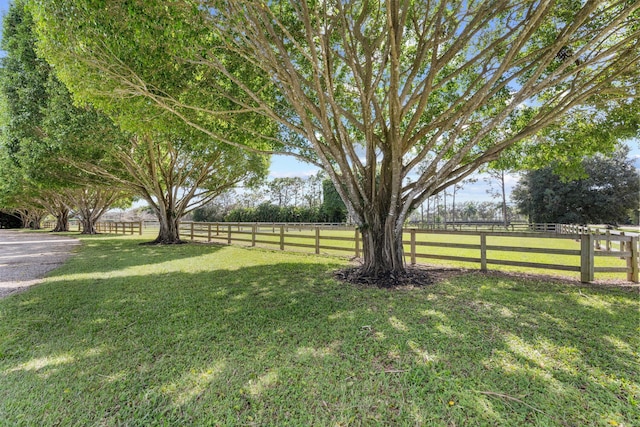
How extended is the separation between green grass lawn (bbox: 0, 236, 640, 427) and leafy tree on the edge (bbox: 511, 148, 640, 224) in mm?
27500

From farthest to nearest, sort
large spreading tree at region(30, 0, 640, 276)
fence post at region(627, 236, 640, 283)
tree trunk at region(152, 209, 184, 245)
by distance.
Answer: tree trunk at region(152, 209, 184, 245)
fence post at region(627, 236, 640, 283)
large spreading tree at region(30, 0, 640, 276)

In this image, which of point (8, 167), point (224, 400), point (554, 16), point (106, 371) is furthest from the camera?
point (8, 167)

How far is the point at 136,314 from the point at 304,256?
5.53 m

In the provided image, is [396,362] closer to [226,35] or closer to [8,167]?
[226,35]

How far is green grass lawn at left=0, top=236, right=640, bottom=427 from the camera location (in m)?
1.93

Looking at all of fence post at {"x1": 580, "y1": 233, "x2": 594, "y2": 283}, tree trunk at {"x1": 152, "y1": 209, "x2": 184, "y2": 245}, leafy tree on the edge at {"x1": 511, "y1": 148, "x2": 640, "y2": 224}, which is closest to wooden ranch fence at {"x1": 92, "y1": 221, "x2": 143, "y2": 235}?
tree trunk at {"x1": 152, "y1": 209, "x2": 184, "y2": 245}

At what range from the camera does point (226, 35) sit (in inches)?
185

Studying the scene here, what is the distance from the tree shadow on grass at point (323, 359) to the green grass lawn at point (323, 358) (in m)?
0.01

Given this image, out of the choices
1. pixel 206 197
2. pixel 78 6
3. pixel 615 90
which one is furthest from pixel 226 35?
pixel 206 197

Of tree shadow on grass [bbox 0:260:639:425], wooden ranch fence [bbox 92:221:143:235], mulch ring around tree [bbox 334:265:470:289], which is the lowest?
tree shadow on grass [bbox 0:260:639:425]

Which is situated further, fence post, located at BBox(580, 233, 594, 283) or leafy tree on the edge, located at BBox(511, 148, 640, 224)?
leafy tree on the edge, located at BBox(511, 148, 640, 224)

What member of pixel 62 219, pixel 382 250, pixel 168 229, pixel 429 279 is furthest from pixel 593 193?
pixel 62 219

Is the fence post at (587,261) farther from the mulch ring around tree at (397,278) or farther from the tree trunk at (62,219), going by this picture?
the tree trunk at (62,219)

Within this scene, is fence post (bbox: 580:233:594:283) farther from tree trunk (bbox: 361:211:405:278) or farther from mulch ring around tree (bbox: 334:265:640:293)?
tree trunk (bbox: 361:211:405:278)
